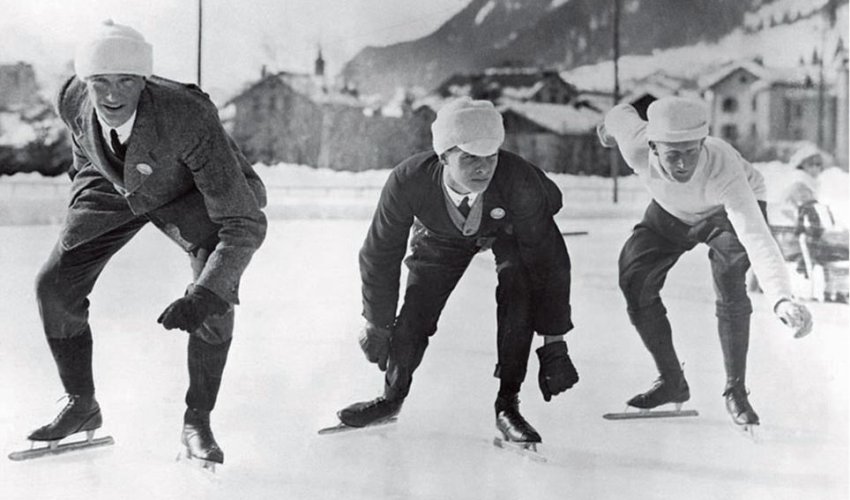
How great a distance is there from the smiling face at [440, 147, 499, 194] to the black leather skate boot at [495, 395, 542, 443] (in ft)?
1.86

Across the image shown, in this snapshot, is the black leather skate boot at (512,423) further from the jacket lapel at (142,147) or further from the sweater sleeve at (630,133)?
the jacket lapel at (142,147)

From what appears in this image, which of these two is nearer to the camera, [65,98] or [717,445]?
[65,98]

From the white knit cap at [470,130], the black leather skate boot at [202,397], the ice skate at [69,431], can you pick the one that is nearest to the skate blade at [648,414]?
the white knit cap at [470,130]

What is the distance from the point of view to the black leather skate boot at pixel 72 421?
7.77 feet

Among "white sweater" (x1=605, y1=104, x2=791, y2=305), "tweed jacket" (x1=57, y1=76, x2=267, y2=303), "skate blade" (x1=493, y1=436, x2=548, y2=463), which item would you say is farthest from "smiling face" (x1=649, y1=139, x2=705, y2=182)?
"tweed jacket" (x1=57, y1=76, x2=267, y2=303)

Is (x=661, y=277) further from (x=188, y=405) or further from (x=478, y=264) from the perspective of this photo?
(x=188, y=405)

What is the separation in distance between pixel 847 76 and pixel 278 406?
1801 mm

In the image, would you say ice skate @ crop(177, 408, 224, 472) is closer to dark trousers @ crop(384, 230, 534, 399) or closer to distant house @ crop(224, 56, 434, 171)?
dark trousers @ crop(384, 230, 534, 399)

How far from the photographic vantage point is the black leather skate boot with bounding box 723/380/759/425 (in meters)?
2.56

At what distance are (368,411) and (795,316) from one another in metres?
1.16

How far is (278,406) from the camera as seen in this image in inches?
97.0

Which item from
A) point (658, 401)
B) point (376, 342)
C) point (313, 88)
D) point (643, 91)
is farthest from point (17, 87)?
point (658, 401)

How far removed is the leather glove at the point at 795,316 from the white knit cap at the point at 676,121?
1.63ft

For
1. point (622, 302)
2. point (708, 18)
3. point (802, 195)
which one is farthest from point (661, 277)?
point (708, 18)
